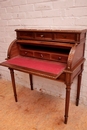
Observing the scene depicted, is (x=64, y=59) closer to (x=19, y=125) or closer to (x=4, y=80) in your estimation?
(x=19, y=125)

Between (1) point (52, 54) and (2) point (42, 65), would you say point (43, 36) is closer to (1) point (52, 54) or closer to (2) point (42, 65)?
(1) point (52, 54)

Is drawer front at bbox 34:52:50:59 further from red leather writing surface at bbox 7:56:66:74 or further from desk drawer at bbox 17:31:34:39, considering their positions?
desk drawer at bbox 17:31:34:39

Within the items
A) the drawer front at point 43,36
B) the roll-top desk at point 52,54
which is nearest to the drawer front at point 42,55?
the roll-top desk at point 52,54

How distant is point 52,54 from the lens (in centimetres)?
128

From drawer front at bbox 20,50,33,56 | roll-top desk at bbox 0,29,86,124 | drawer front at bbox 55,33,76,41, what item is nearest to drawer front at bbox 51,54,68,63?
roll-top desk at bbox 0,29,86,124

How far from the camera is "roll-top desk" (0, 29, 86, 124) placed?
1086mm

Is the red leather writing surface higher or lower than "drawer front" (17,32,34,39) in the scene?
lower

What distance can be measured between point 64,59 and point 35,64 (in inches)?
12.0

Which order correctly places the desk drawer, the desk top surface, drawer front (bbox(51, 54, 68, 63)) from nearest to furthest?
the desk top surface < drawer front (bbox(51, 54, 68, 63)) < the desk drawer

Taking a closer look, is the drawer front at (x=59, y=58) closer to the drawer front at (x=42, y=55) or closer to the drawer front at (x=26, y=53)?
the drawer front at (x=42, y=55)

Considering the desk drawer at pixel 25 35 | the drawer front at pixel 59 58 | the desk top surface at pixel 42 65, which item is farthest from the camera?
the desk drawer at pixel 25 35

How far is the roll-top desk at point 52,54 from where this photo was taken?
109cm

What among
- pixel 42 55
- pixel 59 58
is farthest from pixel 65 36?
pixel 42 55

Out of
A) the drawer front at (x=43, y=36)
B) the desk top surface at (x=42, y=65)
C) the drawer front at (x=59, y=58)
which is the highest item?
the drawer front at (x=43, y=36)
